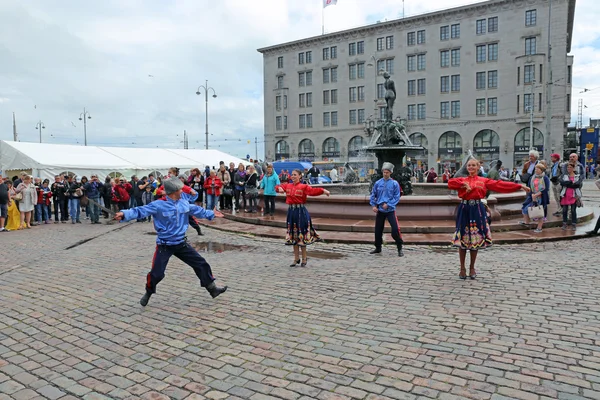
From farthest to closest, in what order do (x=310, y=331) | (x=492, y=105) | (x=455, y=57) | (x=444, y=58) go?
1. (x=444, y=58)
2. (x=455, y=57)
3. (x=492, y=105)
4. (x=310, y=331)

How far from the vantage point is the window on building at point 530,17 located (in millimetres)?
49531

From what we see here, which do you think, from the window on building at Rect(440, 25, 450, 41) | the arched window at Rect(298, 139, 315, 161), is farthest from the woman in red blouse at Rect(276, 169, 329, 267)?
the arched window at Rect(298, 139, 315, 161)

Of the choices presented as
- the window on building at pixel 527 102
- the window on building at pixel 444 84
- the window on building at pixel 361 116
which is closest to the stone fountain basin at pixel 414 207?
the window on building at pixel 527 102

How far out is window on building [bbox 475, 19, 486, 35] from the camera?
172 feet

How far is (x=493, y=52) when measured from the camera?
5222cm

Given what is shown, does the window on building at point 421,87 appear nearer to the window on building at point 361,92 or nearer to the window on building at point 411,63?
the window on building at point 411,63

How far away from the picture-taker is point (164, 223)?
5.60 meters

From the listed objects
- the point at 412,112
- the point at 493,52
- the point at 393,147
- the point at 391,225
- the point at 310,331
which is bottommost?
the point at 310,331

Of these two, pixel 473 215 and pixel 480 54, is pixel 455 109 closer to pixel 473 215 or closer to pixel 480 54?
pixel 480 54

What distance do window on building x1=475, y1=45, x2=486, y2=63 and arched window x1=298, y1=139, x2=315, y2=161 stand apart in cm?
2405

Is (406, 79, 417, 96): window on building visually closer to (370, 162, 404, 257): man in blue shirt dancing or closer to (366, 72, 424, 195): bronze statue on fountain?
(366, 72, 424, 195): bronze statue on fountain

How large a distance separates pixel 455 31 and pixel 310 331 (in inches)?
2247

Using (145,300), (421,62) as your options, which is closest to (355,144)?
(421,62)

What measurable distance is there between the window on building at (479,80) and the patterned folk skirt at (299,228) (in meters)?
51.8
